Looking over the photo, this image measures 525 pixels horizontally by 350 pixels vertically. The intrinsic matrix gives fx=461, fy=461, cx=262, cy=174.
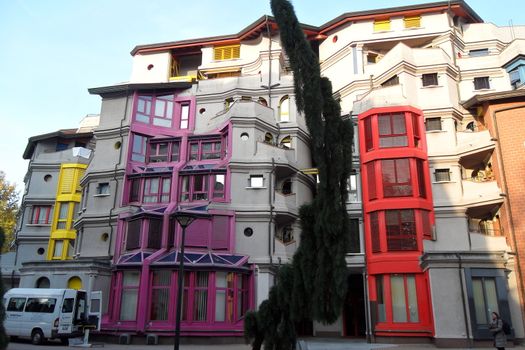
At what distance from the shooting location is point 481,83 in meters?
32.1

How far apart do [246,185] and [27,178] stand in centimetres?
2543

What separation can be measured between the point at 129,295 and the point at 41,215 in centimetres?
1849

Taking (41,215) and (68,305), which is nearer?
(68,305)

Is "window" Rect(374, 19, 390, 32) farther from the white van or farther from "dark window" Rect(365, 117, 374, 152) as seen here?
the white van

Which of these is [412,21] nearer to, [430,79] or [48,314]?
[430,79]

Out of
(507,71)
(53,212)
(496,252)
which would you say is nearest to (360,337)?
(496,252)

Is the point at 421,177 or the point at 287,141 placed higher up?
the point at 287,141

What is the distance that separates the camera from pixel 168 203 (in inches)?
1241

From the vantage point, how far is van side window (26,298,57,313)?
77.6 ft

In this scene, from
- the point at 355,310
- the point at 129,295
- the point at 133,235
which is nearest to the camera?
the point at 129,295

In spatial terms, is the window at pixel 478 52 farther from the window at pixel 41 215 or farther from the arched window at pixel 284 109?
the window at pixel 41 215

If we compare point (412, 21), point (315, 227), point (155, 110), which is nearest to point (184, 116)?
point (155, 110)

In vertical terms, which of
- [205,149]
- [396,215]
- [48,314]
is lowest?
[48,314]

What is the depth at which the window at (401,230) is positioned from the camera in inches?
1089
